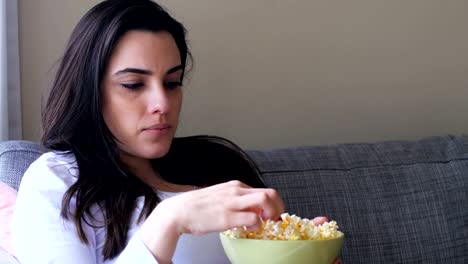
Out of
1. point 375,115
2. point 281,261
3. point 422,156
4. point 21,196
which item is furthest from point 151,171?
point 375,115

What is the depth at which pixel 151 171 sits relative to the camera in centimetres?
146

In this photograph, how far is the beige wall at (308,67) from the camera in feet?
6.24

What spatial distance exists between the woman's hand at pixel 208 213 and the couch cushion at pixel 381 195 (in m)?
0.70

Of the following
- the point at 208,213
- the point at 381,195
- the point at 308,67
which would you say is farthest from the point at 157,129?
the point at 308,67

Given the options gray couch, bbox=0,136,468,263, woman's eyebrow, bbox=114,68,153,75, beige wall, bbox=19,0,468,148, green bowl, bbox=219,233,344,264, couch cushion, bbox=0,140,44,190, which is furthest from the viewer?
beige wall, bbox=19,0,468,148

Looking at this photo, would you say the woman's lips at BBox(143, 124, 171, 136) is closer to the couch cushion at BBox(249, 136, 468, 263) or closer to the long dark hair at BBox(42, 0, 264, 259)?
the long dark hair at BBox(42, 0, 264, 259)

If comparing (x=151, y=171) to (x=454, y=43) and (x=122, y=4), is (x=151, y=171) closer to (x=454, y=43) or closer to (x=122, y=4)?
(x=122, y=4)

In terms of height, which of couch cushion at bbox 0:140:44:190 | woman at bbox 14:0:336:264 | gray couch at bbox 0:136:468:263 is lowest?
gray couch at bbox 0:136:468:263

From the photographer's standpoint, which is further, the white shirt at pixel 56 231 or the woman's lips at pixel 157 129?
the woman's lips at pixel 157 129

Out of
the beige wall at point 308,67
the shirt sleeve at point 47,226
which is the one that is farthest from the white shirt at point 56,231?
the beige wall at point 308,67

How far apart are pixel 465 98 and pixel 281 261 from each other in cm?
158

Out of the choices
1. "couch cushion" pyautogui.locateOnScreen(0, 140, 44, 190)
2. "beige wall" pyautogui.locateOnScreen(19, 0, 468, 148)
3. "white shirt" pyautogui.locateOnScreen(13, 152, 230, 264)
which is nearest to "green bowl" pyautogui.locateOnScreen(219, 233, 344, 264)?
"white shirt" pyautogui.locateOnScreen(13, 152, 230, 264)

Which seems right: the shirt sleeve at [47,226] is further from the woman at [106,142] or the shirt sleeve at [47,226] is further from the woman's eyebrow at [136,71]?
the woman's eyebrow at [136,71]

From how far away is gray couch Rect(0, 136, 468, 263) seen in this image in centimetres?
170
